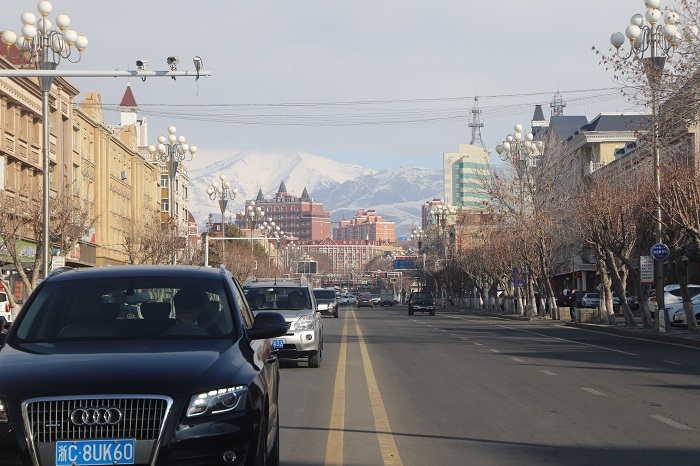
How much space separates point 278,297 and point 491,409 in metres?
8.84

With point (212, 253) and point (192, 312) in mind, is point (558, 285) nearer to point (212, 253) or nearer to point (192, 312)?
point (212, 253)

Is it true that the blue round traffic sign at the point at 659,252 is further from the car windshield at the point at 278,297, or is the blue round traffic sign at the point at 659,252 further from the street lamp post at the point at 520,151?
the street lamp post at the point at 520,151

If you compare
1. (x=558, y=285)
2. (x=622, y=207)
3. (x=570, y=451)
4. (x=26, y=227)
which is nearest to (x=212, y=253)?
(x=558, y=285)

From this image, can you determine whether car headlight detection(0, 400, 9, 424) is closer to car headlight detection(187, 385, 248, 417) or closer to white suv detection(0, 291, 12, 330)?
car headlight detection(187, 385, 248, 417)

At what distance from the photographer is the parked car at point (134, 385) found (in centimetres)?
598

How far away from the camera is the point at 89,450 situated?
597 centimetres

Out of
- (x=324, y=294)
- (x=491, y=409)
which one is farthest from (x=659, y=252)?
(x=324, y=294)

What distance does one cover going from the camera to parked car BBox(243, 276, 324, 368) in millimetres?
20016

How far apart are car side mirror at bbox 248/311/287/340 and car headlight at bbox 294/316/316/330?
40.2 ft

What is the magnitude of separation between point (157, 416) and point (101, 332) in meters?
1.59

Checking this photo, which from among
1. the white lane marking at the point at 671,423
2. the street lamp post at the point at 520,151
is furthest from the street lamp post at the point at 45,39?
the street lamp post at the point at 520,151

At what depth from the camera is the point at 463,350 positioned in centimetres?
2720

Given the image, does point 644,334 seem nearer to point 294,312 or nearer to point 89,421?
point 294,312

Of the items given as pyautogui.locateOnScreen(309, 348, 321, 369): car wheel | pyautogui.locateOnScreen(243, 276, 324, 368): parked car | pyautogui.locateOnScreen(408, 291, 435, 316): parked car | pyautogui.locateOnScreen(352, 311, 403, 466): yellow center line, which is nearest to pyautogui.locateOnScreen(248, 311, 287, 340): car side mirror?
pyautogui.locateOnScreen(352, 311, 403, 466): yellow center line
